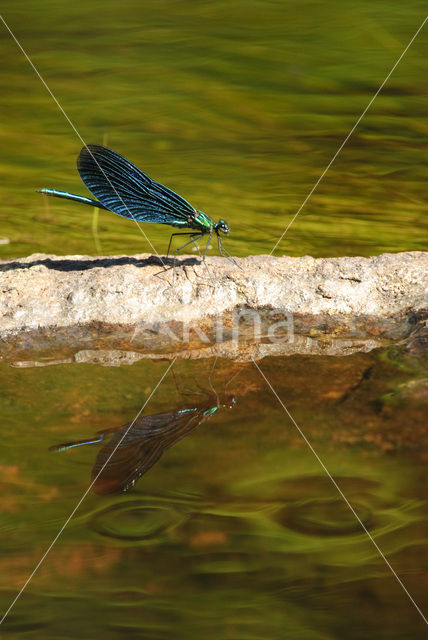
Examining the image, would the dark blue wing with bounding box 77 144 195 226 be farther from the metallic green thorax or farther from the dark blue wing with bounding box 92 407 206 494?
the dark blue wing with bounding box 92 407 206 494

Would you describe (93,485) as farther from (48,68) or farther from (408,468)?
A: (48,68)

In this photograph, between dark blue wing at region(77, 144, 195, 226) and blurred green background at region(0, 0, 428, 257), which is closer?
dark blue wing at region(77, 144, 195, 226)

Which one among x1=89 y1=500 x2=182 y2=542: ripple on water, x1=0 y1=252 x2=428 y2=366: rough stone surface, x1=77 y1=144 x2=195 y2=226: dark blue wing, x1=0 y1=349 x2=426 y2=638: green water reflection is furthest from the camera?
x1=77 y1=144 x2=195 y2=226: dark blue wing

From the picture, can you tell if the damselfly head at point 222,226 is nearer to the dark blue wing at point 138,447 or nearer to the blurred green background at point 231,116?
the blurred green background at point 231,116

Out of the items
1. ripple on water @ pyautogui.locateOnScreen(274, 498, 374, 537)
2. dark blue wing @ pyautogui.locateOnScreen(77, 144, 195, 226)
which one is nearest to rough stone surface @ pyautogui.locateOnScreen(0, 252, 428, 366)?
dark blue wing @ pyautogui.locateOnScreen(77, 144, 195, 226)

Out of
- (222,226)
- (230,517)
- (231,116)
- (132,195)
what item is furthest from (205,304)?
(231,116)

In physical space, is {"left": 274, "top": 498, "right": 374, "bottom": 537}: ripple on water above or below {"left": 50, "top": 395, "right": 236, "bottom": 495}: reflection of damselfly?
above

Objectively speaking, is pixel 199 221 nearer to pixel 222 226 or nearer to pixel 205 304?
pixel 222 226

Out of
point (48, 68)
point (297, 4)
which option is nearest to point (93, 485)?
point (48, 68)
